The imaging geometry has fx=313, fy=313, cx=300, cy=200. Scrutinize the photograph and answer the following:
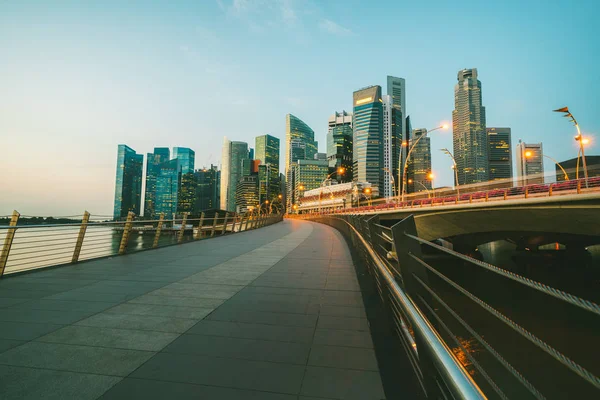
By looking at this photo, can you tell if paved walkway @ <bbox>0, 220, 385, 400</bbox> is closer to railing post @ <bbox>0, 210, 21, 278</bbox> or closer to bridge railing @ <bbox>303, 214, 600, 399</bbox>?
railing post @ <bbox>0, 210, 21, 278</bbox>

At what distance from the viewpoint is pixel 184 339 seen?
375 centimetres

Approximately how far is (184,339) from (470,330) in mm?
3223

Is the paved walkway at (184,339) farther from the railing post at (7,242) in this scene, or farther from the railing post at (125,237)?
the railing post at (125,237)

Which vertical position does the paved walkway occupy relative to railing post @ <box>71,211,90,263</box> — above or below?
below

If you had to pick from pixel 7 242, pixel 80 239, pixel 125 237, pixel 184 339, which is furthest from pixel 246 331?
pixel 125 237

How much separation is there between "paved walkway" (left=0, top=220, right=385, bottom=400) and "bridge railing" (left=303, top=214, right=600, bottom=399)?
0.74 m

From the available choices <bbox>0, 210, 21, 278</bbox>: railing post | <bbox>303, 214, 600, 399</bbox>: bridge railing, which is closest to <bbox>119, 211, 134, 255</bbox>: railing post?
<bbox>0, 210, 21, 278</bbox>: railing post

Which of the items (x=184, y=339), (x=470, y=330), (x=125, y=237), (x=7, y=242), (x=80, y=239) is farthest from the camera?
(x=125, y=237)

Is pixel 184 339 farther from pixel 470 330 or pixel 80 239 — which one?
pixel 80 239

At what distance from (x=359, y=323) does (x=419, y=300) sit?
1649mm

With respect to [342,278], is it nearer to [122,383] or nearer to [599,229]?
[122,383]

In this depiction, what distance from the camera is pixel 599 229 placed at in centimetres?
1931

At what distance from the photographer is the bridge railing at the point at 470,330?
138cm

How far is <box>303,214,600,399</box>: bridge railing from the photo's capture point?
1375 mm
